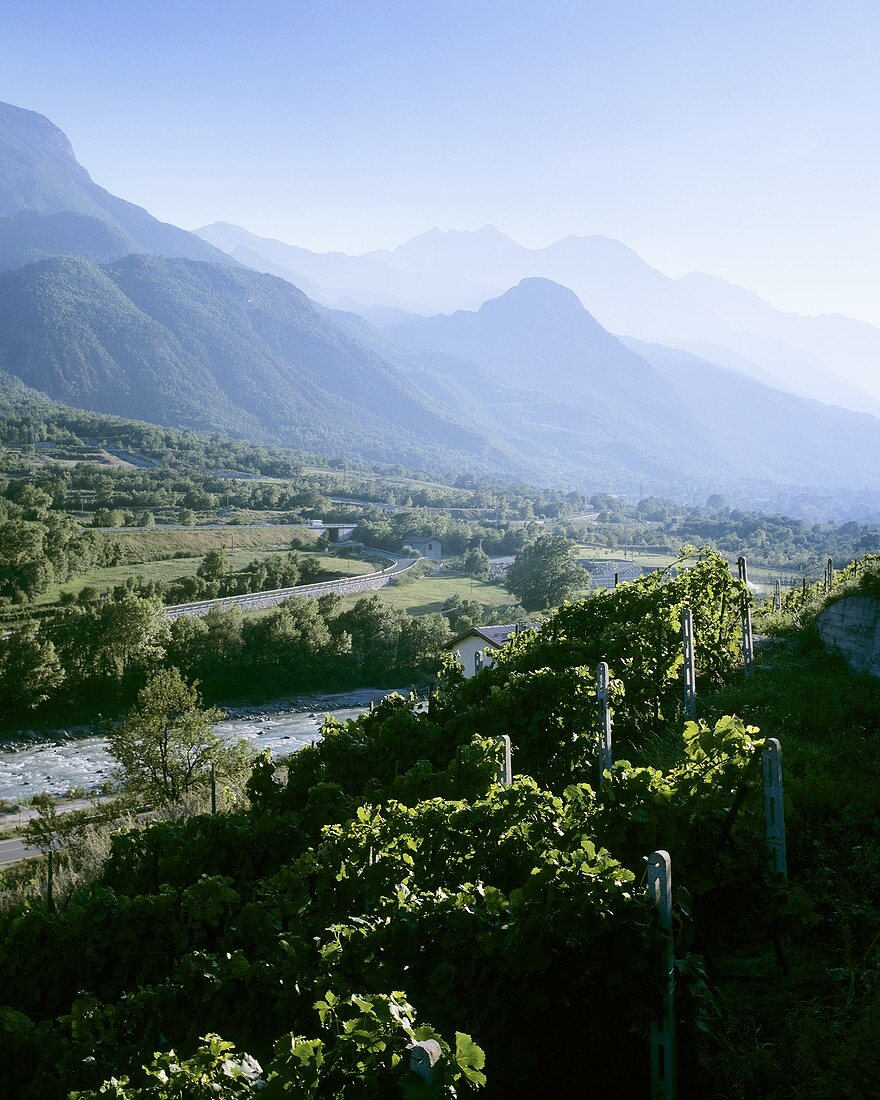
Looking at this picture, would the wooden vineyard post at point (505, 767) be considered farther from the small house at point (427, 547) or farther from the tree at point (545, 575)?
the small house at point (427, 547)

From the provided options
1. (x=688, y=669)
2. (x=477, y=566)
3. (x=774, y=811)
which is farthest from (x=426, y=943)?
(x=477, y=566)

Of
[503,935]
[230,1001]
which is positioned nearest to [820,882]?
[503,935]

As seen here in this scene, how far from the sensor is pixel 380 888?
148 inches

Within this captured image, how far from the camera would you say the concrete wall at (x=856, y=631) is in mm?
8211

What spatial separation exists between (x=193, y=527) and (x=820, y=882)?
288 feet

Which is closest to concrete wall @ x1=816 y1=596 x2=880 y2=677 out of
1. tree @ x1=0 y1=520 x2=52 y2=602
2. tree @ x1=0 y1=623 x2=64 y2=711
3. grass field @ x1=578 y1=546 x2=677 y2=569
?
tree @ x1=0 y1=623 x2=64 y2=711

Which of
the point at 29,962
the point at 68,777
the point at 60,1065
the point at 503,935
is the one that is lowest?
the point at 68,777

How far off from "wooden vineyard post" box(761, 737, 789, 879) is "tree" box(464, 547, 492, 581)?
252 feet

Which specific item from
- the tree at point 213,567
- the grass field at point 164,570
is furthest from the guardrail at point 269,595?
the tree at point 213,567

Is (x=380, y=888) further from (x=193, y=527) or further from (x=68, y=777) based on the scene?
(x=193, y=527)

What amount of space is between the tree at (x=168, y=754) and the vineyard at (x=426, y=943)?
1979cm

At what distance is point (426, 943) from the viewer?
119 inches

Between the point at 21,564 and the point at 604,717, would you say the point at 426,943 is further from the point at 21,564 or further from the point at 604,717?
the point at 21,564

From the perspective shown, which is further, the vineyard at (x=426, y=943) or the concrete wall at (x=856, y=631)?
the concrete wall at (x=856, y=631)
